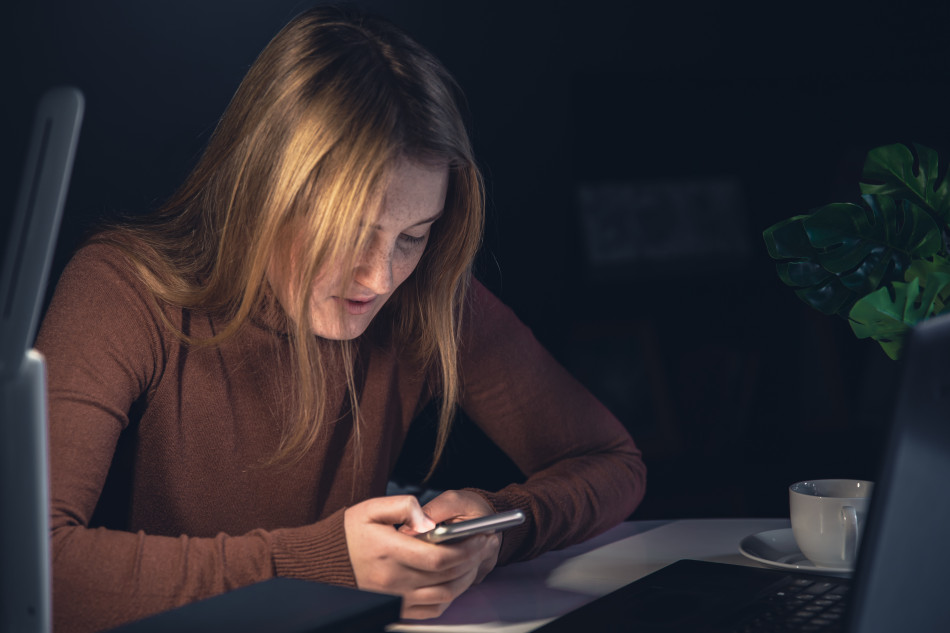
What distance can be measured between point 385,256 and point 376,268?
20mm

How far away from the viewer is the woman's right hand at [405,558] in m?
1.00

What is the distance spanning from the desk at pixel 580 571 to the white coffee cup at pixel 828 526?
3.5 inches

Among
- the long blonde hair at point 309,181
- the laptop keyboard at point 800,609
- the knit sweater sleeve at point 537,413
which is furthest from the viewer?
the knit sweater sleeve at point 537,413

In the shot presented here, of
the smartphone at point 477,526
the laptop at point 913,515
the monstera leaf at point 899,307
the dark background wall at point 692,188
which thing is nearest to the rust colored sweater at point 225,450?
the smartphone at point 477,526

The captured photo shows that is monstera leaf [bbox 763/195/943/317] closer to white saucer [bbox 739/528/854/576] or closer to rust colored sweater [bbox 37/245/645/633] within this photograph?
white saucer [bbox 739/528/854/576]

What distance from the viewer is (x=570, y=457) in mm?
1529

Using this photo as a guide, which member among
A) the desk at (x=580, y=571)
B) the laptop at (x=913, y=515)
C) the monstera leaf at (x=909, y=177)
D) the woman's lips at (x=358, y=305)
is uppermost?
the monstera leaf at (x=909, y=177)

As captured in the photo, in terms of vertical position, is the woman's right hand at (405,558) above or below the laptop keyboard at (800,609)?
above

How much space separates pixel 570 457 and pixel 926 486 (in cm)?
99

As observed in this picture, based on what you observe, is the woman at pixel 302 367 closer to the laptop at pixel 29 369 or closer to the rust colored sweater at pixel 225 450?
the rust colored sweater at pixel 225 450

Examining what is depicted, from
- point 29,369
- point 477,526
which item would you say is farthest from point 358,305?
point 29,369

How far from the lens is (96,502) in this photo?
1128 mm

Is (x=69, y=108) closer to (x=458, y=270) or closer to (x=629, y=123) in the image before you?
(x=458, y=270)

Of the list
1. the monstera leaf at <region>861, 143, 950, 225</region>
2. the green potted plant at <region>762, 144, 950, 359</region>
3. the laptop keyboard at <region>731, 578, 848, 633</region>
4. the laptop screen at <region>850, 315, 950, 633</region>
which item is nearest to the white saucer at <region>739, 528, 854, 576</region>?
the laptop keyboard at <region>731, 578, 848, 633</region>
